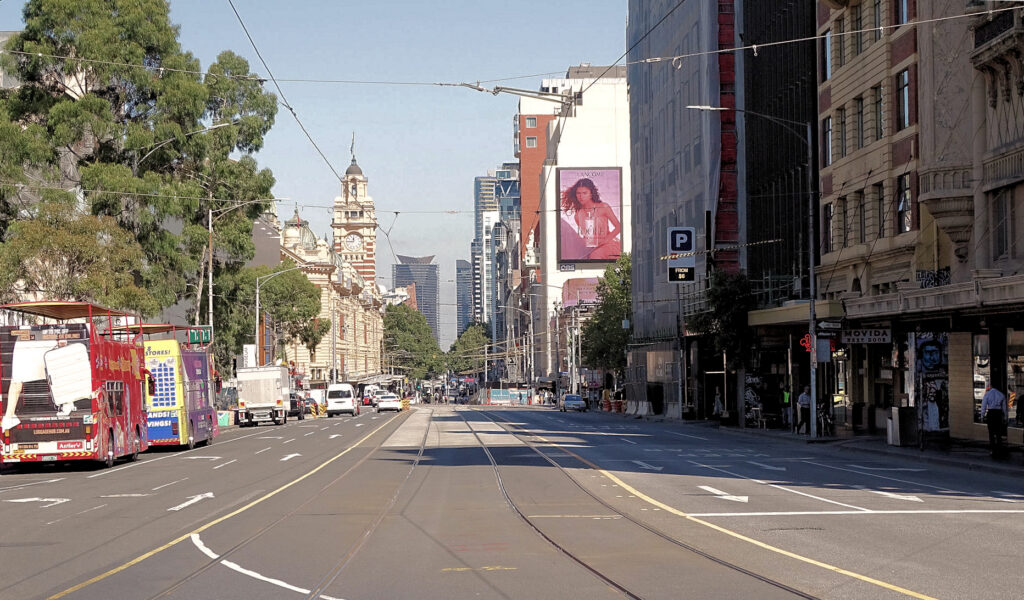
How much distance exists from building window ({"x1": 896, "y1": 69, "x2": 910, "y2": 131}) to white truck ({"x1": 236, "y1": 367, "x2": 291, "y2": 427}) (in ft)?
110

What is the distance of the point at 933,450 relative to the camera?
3097cm

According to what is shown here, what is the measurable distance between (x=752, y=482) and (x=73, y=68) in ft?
123

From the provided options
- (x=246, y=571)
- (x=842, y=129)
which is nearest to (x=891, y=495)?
(x=246, y=571)

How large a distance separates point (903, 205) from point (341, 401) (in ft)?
166

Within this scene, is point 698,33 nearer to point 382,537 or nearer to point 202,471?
point 202,471

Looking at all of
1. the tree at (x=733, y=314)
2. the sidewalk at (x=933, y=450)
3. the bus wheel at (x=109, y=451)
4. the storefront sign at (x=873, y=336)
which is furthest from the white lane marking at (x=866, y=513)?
the tree at (x=733, y=314)

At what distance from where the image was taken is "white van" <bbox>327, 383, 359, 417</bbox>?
267 feet

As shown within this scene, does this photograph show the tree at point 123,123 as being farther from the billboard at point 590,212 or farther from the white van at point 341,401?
the billboard at point 590,212

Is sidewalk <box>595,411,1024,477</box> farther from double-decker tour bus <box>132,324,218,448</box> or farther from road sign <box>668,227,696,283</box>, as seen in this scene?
double-decker tour bus <box>132,324,218,448</box>

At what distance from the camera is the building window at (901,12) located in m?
37.8

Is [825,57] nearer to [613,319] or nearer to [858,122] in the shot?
[858,122]

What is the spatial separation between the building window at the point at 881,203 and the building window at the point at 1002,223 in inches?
260

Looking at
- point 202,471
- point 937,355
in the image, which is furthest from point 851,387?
point 202,471

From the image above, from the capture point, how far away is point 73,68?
49.5 m
